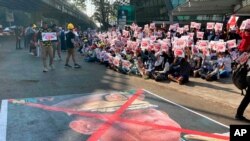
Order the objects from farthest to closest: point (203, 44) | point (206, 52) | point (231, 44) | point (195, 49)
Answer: point (195, 49) < point (203, 44) < point (206, 52) < point (231, 44)

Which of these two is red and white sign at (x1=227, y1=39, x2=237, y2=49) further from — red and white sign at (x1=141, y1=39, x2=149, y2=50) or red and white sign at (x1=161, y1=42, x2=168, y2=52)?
red and white sign at (x1=141, y1=39, x2=149, y2=50)

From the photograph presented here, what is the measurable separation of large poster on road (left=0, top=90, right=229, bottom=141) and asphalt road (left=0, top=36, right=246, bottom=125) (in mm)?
594

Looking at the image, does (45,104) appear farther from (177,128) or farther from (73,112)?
(177,128)

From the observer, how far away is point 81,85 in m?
11.3

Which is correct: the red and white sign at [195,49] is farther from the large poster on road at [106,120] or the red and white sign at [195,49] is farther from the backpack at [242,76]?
the backpack at [242,76]

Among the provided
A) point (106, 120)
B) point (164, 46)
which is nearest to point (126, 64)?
point (164, 46)

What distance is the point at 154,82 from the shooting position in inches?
476

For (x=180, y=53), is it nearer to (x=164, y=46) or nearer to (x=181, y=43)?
(x=181, y=43)

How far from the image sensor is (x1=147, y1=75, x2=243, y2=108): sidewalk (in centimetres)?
935

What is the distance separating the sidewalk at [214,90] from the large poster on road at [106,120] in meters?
1.33

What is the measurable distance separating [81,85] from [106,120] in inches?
170

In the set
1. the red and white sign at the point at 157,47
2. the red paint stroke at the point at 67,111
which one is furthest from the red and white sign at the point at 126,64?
the red paint stroke at the point at 67,111

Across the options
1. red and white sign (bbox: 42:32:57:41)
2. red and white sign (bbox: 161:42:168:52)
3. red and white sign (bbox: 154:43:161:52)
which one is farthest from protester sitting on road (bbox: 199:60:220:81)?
red and white sign (bbox: 42:32:57:41)

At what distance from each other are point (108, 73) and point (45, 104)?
228 inches
